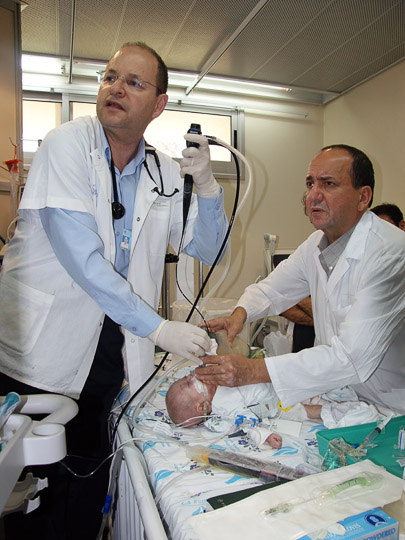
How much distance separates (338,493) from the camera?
0.85 metres

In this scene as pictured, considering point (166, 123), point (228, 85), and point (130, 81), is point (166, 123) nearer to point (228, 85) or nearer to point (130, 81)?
point (228, 85)

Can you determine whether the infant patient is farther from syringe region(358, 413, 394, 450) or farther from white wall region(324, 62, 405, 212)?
white wall region(324, 62, 405, 212)

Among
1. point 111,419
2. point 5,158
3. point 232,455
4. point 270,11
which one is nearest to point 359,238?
point 232,455

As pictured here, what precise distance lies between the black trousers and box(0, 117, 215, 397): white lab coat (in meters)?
0.11

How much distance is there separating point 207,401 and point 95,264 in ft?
2.26

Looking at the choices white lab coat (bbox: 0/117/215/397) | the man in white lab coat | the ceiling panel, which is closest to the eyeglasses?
Result: white lab coat (bbox: 0/117/215/397)

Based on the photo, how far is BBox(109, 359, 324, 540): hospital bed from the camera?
3.03ft

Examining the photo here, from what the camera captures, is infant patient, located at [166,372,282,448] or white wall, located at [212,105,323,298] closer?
infant patient, located at [166,372,282,448]

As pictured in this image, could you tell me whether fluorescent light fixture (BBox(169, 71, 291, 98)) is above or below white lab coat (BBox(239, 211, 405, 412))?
above

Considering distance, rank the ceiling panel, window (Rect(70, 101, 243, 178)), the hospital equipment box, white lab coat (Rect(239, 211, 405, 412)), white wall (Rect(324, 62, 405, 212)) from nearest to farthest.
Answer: the hospital equipment box
white lab coat (Rect(239, 211, 405, 412))
the ceiling panel
white wall (Rect(324, 62, 405, 212))
window (Rect(70, 101, 243, 178))

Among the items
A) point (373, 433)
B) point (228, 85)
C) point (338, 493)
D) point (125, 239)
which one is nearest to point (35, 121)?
point (228, 85)

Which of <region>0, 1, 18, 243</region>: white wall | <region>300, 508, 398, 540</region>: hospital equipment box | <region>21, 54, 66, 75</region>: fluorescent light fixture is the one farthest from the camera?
<region>21, 54, 66, 75</region>: fluorescent light fixture

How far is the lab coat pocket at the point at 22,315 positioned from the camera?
4.18ft

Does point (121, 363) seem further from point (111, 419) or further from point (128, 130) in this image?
point (128, 130)
